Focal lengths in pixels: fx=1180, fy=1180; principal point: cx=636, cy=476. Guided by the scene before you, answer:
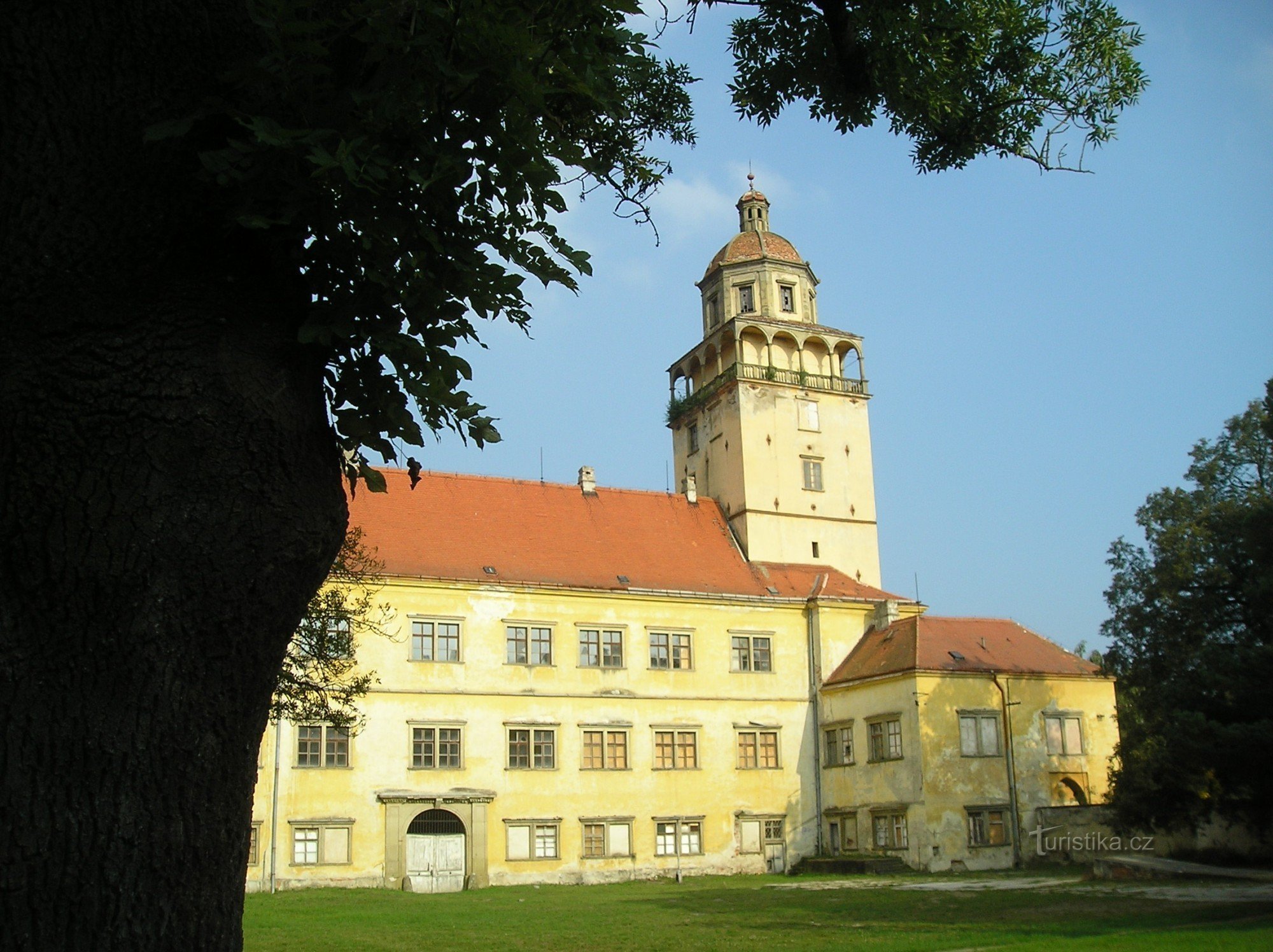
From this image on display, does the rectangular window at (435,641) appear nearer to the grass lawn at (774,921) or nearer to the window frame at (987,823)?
the grass lawn at (774,921)

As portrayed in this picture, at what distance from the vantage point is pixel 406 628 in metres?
32.6

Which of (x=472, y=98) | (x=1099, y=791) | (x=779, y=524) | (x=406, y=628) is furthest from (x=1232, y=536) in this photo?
(x=472, y=98)

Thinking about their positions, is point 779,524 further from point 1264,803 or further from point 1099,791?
point 1264,803

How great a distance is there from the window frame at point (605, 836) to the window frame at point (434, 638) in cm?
590

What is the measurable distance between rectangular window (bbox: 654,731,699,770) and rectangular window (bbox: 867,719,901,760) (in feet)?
16.9

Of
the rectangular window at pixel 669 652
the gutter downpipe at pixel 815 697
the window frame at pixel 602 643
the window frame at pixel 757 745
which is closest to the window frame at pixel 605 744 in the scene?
the window frame at pixel 602 643

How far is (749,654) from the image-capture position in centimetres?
3681

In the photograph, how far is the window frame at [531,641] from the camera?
111 feet

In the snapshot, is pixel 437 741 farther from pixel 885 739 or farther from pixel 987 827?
pixel 987 827

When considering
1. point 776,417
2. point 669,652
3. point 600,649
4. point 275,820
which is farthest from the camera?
point 776,417

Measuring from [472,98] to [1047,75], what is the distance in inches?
188

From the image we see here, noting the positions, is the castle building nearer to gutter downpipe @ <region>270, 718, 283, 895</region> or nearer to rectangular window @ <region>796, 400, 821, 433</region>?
gutter downpipe @ <region>270, 718, 283, 895</region>

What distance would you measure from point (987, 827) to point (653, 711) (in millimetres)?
9881

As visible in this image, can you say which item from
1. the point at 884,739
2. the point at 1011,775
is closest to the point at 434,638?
the point at 884,739
